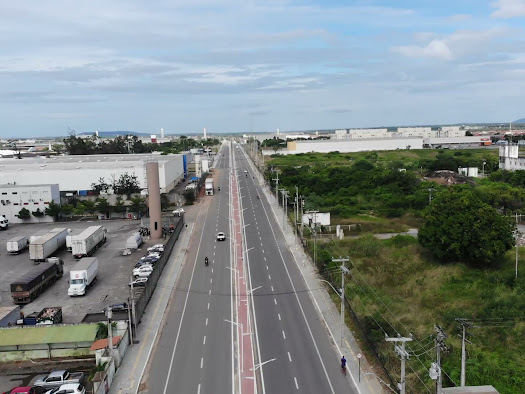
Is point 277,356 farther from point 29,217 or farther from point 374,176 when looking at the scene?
point 374,176

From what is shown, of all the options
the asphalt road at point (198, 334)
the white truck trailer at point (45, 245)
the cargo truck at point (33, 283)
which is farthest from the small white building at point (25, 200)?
the asphalt road at point (198, 334)

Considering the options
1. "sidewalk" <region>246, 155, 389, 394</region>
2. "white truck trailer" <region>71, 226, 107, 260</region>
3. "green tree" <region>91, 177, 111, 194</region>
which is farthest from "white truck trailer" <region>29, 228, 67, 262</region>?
"green tree" <region>91, 177, 111, 194</region>

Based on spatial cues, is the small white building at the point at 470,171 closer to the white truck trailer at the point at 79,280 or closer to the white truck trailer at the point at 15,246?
the white truck trailer at the point at 15,246

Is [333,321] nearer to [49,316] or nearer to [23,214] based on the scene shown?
[49,316]

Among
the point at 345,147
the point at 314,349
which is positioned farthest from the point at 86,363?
the point at 345,147

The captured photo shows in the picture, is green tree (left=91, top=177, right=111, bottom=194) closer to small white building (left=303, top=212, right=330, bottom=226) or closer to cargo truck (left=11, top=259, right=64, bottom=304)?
small white building (left=303, top=212, right=330, bottom=226)

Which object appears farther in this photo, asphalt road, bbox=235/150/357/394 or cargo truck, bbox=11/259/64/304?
cargo truck, bbox=11/259/64/304

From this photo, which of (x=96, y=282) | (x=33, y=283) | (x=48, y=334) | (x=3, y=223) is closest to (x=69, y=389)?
(x=48, y=334)
